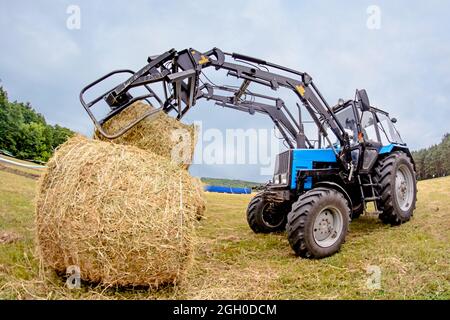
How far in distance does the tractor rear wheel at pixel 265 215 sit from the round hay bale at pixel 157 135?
118 inches

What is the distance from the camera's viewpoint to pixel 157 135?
15.3ft

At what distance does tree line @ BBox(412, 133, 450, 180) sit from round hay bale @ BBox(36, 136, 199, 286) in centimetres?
6370

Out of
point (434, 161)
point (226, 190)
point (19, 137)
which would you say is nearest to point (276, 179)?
point (226, 190)

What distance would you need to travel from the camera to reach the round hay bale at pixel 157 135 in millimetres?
4645

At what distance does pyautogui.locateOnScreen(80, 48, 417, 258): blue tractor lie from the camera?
16.6 ft

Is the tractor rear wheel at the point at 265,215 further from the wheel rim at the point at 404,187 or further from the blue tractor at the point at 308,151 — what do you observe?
the wheel rim at the point at 404,187

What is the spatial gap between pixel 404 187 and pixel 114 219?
251 inches

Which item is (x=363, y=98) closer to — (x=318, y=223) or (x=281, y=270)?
(x=318, y=223)

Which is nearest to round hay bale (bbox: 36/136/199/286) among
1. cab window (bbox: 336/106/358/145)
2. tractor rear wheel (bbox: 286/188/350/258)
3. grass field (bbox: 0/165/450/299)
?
grass field (bbox: 0/165/450/299)

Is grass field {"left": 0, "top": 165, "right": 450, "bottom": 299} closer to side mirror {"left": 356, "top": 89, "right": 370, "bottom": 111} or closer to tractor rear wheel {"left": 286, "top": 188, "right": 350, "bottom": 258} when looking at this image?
tractor rear wheel {"left": 286, "top": 188, "right": 350, "bottom": 258}

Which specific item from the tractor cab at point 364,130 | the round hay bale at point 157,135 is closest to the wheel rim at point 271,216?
the tractor cab at point 364,130

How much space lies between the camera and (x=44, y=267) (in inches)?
165

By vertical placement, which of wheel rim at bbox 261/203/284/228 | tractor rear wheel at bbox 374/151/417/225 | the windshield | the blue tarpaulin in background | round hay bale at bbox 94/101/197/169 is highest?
the windshield
